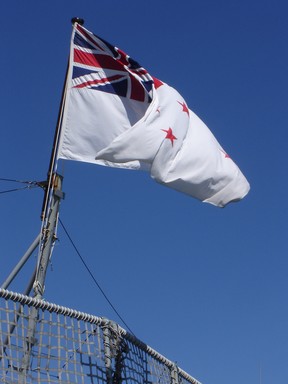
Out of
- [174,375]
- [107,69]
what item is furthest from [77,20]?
[174,375]

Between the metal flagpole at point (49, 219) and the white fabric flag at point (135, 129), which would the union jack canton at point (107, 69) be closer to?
the white fabric flag at point (135, 129)

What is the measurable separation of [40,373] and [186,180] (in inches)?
147

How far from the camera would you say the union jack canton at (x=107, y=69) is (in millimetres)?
10086

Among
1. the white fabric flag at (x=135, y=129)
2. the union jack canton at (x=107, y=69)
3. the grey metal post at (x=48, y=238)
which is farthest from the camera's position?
the union jack canton at (x=107, y=69)

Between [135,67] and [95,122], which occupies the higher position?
[135,67]

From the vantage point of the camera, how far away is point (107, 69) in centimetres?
1031

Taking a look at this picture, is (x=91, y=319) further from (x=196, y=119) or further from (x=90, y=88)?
(x=196, y=119)

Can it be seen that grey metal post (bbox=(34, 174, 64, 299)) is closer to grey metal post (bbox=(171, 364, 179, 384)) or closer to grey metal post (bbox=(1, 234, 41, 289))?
grey metal post (bbox=(1, 234, 41, 289))

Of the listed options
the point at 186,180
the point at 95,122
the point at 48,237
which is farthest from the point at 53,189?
the point at 186,180

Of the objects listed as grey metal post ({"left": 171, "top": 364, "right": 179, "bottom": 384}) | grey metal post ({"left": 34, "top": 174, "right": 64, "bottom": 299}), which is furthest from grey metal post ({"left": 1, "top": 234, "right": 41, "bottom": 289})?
grey metal post ({"left": 171, "top": 364, "right": 179, "bottom": 384})

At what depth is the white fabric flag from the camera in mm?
9469

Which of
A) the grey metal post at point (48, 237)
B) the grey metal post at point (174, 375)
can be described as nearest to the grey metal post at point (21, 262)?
the grey metal post at point (48, 237)

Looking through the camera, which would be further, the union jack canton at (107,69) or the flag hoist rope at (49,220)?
the union jack canton at (107,69)

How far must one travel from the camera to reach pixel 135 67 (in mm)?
10602
